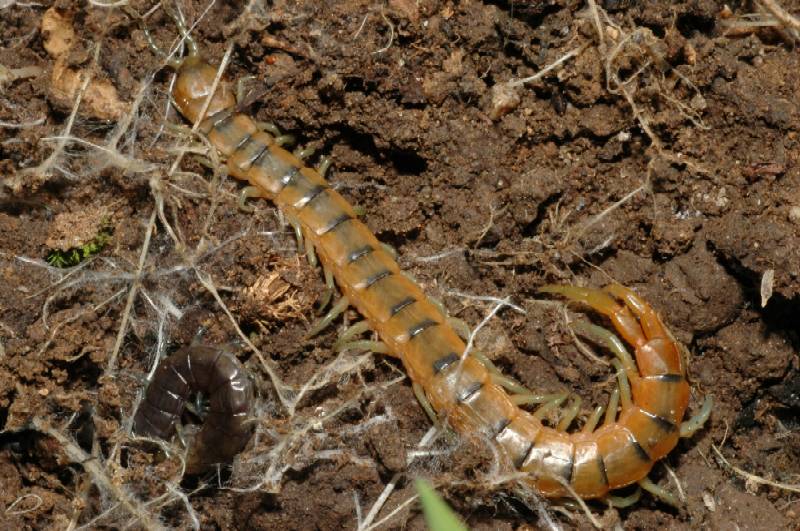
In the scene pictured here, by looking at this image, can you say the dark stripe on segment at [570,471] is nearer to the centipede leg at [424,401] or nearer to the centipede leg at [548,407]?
the centipede leg at [548,407]

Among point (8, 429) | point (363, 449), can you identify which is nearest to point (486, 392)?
point (363, 449)

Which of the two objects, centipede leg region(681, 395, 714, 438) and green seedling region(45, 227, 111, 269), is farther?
green seedling region(45, 227, 111, 269)

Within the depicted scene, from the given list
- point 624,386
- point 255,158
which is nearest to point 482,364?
point 624,386

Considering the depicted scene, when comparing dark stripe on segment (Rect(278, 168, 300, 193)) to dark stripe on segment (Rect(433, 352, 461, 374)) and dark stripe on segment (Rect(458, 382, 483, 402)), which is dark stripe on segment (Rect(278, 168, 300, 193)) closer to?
dark stripe on segment (Rect(433, 352, 461, 374))

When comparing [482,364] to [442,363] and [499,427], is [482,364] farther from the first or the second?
[499,427]

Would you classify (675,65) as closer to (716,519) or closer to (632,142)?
(632,142)

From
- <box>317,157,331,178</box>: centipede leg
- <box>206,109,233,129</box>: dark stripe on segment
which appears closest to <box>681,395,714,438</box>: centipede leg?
<box>317,157,331,178</box>: centipede leg

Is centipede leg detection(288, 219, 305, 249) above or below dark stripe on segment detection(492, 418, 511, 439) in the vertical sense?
above
